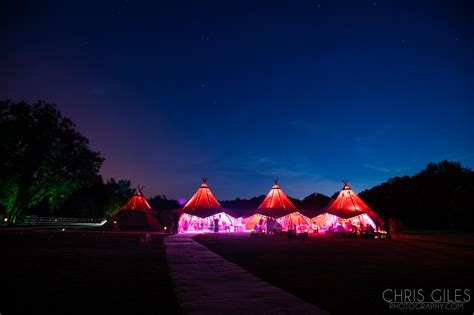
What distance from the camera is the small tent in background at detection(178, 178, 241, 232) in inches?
1178

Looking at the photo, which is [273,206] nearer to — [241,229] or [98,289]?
[241,229]

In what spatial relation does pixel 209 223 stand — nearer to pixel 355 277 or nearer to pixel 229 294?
pixel 355 277

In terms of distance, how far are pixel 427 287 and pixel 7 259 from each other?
39.4ft

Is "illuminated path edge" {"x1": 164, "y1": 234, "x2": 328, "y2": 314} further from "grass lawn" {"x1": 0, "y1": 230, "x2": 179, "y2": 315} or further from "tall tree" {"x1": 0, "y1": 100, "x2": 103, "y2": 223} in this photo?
"tall tree" {"x1": 0, "y1": 100, "x2": 103, "y2": 223}

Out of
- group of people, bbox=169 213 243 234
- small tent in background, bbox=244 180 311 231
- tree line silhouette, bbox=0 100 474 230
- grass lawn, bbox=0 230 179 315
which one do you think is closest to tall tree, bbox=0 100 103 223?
tree line silhouette, bbox=0 100 474 230

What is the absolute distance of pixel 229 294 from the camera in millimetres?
5742

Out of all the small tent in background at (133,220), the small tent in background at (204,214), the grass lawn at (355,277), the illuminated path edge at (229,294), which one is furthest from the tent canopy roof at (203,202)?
the illuminated path edge at (229,294)

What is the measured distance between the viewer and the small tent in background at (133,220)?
30062 mm

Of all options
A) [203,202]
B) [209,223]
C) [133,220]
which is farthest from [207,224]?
[133,220]

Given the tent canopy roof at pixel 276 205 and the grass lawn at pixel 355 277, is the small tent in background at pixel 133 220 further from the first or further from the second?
the grass lawn at pixel 355 277

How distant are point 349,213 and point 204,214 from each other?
13.5m

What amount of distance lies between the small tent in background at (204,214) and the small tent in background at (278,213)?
2175 millimetres

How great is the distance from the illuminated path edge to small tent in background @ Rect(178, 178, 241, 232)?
21.4m

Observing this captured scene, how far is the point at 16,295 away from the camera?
552 centimetres
